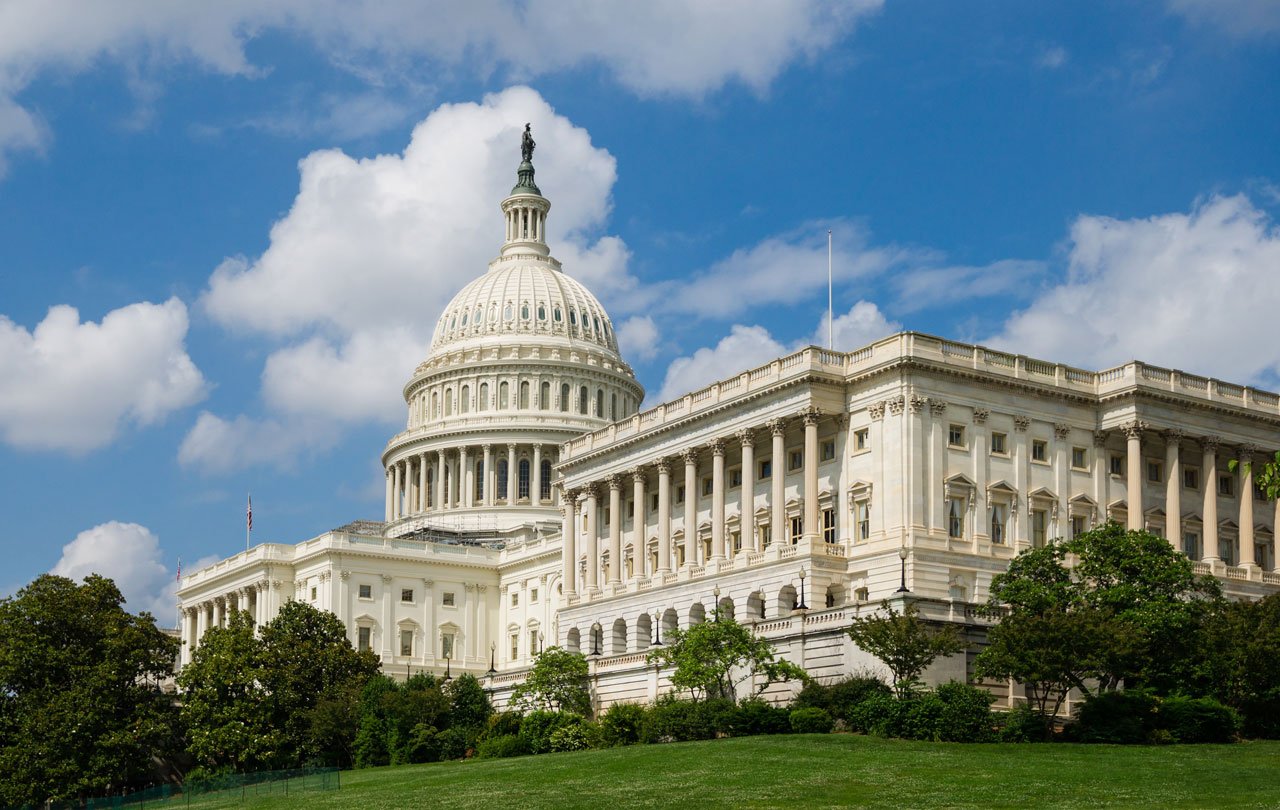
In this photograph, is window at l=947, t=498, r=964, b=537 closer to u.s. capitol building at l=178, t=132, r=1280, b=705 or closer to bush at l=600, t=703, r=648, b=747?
u.s. capitol building at l=178, t=132, r=1280, b=705

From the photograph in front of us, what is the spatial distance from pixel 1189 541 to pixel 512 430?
77887 mm

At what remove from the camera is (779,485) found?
98.3m

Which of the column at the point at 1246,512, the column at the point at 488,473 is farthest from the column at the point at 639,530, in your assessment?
the column at the point at 488,473

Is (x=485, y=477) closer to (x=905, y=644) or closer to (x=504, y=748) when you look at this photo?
(x=504, y=748)

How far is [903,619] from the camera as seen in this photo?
74.2 meters

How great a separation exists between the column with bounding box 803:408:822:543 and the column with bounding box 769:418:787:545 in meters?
1.63

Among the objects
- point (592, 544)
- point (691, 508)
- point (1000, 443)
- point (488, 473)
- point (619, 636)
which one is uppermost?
point (488, 473)

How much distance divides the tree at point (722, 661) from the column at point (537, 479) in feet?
263

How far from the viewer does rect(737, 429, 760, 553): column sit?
101 meters

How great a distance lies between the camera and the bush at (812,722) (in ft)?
242

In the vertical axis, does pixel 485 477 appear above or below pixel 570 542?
above

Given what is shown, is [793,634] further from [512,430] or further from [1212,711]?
[512,430]

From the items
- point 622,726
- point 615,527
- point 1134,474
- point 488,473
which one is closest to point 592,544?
point 615,527

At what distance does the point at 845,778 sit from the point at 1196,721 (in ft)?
70.2
